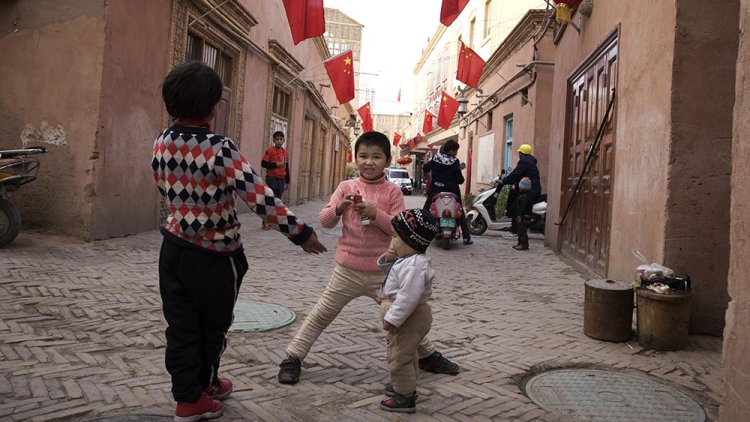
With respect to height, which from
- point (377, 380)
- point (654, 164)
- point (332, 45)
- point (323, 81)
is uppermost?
point (332, 45)

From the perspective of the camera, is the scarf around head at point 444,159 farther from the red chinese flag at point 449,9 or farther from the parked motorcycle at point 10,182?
the parked motorcycle at point 10,182

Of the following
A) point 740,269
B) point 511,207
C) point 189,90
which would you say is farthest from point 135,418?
point 511,207

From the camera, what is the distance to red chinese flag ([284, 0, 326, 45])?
1089cm

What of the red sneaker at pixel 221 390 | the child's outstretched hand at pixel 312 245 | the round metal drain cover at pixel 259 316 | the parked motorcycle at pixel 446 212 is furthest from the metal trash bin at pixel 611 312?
the parked motorcycle at pixel 446 212

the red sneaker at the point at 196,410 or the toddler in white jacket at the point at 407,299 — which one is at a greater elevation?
the toddler in white jacket at the point at 407,299

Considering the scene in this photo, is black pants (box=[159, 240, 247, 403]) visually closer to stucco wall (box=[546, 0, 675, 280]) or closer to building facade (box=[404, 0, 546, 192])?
stucco wall (box=[546, 0, 675, 280])

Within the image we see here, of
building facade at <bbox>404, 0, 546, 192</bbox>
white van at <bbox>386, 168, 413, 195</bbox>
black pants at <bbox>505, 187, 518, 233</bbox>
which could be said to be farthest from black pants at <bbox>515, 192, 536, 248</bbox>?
white van at <bbox>386, 168, 413, 195</bbox>

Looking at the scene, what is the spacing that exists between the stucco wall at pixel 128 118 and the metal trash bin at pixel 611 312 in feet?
18.5

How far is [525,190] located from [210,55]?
602 cm

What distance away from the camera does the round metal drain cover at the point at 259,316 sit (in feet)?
13.1

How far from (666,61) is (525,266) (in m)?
3.77

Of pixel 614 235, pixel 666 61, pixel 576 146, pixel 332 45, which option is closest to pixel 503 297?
pixel 614 235

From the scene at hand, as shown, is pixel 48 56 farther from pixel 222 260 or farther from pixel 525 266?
pixel 525 266

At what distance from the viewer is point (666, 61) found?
4395mm
